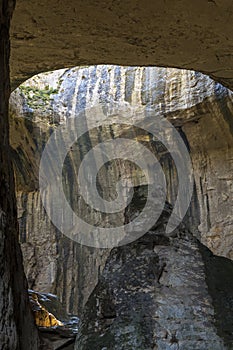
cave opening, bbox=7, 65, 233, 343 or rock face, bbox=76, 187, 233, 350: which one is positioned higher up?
cave opening, bbox=7, 65, 233, 343

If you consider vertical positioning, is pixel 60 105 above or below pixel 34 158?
above

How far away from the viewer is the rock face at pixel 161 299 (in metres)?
2.90

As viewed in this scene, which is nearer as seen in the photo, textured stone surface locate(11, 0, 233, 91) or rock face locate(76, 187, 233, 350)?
rock face locate(76, 187, 233, 350)

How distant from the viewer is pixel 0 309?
1833 millimetres

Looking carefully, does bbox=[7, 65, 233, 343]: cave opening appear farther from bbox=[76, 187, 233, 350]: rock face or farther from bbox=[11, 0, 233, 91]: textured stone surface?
bbox=[76, 187, 233, 350]: rock face

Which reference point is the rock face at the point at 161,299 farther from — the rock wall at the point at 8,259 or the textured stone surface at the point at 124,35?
the textured stone surface at the point at 124,35

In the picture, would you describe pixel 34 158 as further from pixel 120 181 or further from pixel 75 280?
pixel 75 280

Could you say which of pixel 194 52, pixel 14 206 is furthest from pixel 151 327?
pixel 194 52

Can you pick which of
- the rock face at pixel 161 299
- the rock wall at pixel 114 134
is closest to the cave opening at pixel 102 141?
the rock wall at pixel 114 134

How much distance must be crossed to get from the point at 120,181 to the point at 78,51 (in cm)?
476

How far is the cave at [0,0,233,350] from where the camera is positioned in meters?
2.88

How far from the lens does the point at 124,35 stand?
16.3 ft

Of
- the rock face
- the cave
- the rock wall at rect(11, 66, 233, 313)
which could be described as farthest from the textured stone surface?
the rock wall at rect(11, 66, 233, 313)

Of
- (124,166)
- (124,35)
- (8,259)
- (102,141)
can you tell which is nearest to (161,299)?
(8,259)
